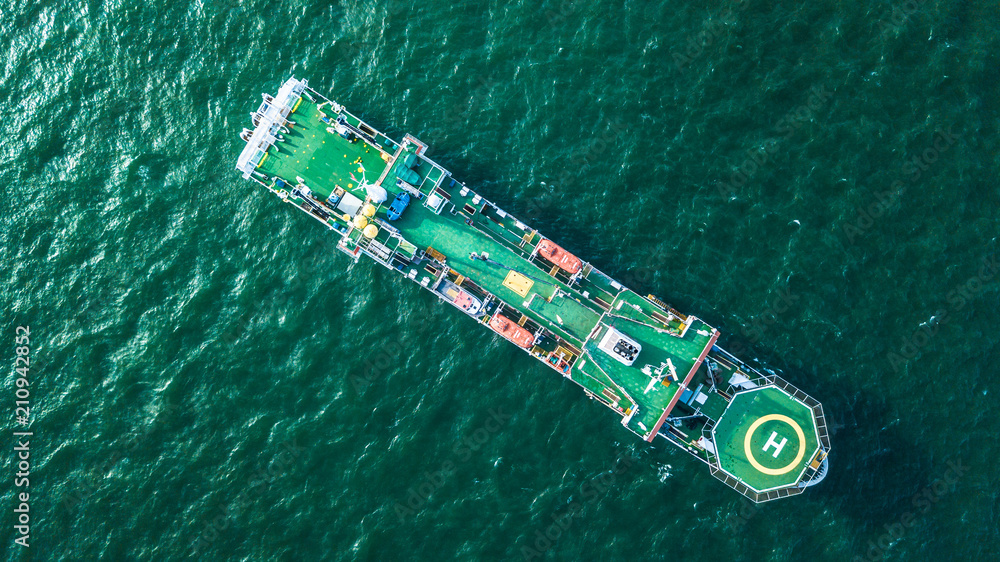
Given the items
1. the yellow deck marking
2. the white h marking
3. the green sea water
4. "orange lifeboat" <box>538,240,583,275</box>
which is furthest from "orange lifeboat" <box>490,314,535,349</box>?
the white h marking

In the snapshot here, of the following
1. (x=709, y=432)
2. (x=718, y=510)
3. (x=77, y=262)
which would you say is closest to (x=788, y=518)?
(x=718, y=510)

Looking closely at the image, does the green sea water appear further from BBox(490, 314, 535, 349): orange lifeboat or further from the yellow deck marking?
the yellow deck marking

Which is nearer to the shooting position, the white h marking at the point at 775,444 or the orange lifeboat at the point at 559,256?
the white h marking at the point at 775,444

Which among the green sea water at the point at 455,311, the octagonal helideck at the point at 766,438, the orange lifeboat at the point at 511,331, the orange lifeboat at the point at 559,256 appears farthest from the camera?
the green sea water at the point at 455,311

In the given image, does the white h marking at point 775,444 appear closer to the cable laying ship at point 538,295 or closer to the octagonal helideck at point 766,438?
the octagonal helideck at point 766,438

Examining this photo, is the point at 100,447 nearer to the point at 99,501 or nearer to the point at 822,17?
the point at 99,501

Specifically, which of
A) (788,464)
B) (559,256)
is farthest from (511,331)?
(788,464)

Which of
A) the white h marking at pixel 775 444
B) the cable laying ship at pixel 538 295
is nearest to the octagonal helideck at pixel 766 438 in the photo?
the white h marking at pixel 775 444
